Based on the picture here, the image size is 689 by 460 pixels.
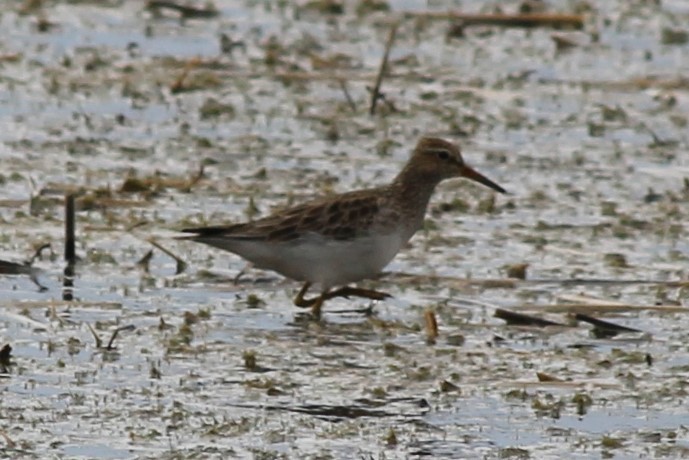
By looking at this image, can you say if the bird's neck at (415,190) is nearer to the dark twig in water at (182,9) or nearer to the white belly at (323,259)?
the white belly at (323,259)

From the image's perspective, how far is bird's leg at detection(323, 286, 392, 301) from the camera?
10.8 m

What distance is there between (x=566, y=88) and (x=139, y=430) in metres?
8.85

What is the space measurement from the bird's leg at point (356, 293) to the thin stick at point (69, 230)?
146 centimetres

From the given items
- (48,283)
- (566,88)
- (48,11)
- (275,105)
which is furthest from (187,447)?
(48,11)

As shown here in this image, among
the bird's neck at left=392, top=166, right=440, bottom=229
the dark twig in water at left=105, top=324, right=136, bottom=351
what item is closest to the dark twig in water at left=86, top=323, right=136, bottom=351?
the dark twig in water at left=105, top=324, right=136, bottom=351

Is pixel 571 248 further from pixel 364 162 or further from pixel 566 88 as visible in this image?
pixel 566 88

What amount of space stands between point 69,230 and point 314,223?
1360 millimetres

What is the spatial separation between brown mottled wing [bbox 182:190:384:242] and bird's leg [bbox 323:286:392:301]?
0.90 feet

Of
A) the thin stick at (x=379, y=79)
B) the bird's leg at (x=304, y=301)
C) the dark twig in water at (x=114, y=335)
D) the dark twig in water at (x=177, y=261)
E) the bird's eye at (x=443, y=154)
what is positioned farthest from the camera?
the thin stick at (x=379, y=79)

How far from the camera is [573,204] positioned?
1326 centimetres

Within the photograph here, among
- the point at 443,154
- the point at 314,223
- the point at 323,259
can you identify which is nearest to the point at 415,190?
the point at 443,154

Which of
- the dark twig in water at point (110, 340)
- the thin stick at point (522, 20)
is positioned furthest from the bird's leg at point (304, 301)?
the thin stick at point (522, 20)

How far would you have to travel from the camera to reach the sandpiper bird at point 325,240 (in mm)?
10680

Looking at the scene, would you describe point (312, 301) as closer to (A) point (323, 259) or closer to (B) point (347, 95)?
(A) point (323, 259)
